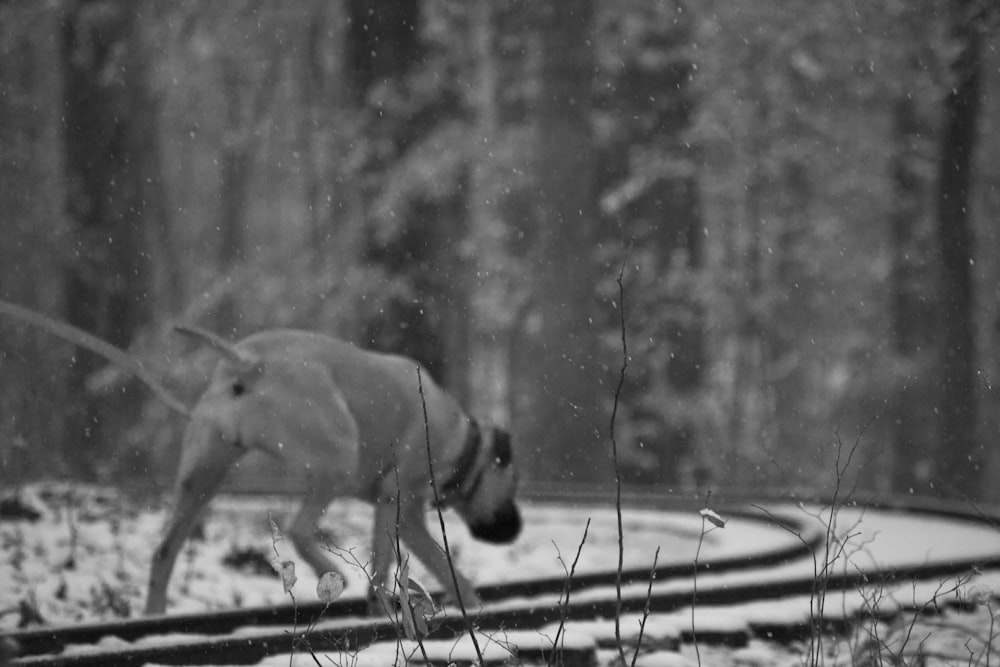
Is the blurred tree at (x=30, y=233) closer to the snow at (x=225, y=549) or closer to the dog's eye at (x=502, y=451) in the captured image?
the snow at (x=225, y=549)

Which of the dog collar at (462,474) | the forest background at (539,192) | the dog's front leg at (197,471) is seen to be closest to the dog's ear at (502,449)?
the dog collar at (462,474)

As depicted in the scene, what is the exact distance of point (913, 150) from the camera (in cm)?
2030

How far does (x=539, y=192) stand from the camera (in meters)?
16.1

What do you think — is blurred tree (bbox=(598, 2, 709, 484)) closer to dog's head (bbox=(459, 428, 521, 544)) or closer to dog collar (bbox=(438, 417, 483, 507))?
dog's head (bbox=(459, 428, 521, 544))

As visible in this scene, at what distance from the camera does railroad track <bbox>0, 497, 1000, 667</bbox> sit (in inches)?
170

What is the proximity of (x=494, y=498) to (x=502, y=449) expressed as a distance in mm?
274

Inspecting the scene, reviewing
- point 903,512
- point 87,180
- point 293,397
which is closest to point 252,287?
point 87,180

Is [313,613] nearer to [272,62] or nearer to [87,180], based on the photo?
[272,62]

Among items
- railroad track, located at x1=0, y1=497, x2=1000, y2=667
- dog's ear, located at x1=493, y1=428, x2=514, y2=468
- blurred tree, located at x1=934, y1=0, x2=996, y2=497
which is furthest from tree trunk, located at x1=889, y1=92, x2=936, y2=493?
dog's ear, located at x1=493, y1=428, x2=514, y2=468

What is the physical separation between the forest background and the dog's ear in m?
5.37

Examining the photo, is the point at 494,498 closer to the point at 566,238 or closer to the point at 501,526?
the point at 501,526

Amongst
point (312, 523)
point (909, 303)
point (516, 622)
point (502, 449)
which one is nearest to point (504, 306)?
point (909, 303)

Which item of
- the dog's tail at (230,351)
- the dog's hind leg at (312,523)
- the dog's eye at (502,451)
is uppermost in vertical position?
the dog's tail at (230,351)

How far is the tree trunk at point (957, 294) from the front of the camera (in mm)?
18641
